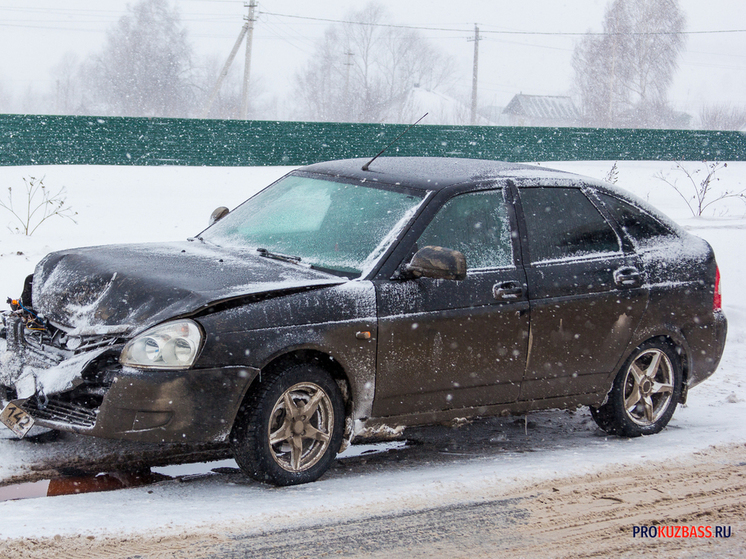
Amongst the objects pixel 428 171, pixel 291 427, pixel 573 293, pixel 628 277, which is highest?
pixel 428 171

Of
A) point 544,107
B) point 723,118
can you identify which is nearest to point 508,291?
point 723,118

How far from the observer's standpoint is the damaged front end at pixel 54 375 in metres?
4.08

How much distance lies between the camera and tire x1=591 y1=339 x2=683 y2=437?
5.68 m

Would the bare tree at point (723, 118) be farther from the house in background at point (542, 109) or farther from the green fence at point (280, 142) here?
the green fence at point (280, 142)

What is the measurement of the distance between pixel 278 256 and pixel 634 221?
96.3 inches

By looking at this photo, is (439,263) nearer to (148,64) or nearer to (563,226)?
(563,226)

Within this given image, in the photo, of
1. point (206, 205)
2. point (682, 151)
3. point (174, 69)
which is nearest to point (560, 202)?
point (206, 205)

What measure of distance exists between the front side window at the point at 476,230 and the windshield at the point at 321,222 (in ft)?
0.60

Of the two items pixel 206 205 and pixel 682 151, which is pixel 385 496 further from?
pixel 682 151

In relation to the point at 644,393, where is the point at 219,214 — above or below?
above

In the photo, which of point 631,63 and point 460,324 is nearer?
point 460,324

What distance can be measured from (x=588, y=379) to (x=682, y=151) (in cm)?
2824

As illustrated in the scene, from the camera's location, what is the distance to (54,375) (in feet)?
13.9

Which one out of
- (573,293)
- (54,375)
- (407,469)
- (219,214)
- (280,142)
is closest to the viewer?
(54,375)
